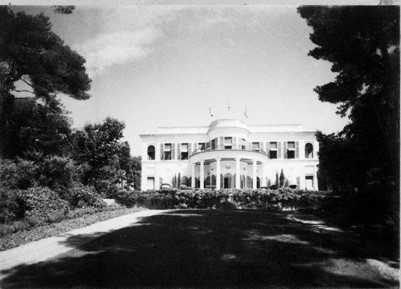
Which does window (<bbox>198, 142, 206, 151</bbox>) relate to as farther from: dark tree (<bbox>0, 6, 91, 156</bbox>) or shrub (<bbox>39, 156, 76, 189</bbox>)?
dark tree (<bbox>0, 6, 91, 156</bbox>)

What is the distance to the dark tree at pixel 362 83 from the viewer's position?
21.0ft

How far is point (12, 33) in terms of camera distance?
7.25 metres

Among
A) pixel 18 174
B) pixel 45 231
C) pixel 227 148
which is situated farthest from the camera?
pixel 227 148

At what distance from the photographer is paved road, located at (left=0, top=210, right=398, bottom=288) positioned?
5.39 metres

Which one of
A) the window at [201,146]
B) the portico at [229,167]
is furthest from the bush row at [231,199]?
the window at [201,146]

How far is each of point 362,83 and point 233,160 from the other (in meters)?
12.6

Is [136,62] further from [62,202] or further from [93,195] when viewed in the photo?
[93,195]

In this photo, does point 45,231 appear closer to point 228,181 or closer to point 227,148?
point 227,148

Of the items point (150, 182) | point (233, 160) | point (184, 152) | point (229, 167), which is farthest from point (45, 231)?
point (229, 167)

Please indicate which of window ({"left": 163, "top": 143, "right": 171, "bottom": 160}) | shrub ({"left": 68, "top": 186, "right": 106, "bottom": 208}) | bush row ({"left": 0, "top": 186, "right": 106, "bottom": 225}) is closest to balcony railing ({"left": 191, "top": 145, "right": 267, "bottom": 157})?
window ({"left": 163, "top": 143, "right": 171, "bottom": 160})

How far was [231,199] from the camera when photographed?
46.5ft

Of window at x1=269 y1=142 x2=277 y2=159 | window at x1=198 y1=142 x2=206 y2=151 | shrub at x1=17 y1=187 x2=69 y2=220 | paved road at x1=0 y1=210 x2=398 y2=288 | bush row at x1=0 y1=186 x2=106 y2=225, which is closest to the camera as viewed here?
paved road at x1=0 y1=210 x2=398 y2=288

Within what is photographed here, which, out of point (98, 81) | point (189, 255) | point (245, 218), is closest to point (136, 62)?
point (98, 81)

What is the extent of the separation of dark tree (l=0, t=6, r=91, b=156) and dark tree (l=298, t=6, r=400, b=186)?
5425 millimetres
